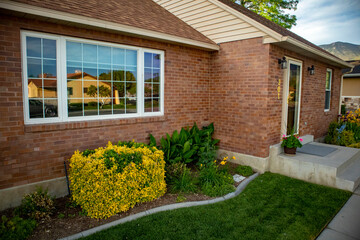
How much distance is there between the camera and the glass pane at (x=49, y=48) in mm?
4137

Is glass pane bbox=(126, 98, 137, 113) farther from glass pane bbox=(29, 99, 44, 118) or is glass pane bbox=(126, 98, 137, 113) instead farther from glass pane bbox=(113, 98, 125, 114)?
glass pane bbox=(29, 99, 44, 118)

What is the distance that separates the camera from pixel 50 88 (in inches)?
167

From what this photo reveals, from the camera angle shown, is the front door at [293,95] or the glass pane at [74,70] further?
the front door at [293,95]

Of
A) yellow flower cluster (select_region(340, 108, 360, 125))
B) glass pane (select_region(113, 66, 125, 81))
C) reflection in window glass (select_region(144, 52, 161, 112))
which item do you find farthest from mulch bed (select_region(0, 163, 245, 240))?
yellow flower cluster (select_region(340, 108, 360, 125))

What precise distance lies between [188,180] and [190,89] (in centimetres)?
273

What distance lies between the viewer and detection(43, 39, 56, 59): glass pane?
4137 millimetres

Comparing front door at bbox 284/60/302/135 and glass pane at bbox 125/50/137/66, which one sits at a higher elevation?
glass pane at bbox 125/50/137/66

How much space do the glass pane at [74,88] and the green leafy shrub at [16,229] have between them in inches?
88.9

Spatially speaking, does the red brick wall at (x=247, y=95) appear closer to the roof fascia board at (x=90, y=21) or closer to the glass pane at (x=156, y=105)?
the roof fascia board at (x=90, y=21)

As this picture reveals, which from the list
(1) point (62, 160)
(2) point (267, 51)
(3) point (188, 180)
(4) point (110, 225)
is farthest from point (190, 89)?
(4) point (110, 225)

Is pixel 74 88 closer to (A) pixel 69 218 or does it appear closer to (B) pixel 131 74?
(B) pixel 131 74

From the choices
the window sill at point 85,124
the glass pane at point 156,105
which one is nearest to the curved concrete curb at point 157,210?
the window sill at point 85,124

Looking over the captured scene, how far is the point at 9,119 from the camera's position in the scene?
377 centimetres

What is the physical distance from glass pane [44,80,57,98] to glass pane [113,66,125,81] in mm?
1228
